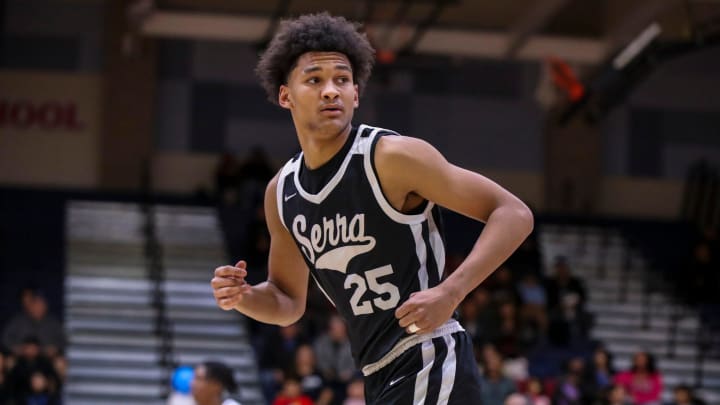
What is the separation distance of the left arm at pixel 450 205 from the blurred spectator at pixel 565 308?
41.4 feet

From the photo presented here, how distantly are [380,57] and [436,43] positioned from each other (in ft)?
9.04

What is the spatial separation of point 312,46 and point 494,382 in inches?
375

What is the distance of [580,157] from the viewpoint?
23.1 meters

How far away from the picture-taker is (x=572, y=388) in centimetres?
1388

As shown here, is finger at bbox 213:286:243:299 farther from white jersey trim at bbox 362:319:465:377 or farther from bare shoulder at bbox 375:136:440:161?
bare shoulder at bbox 375:136:440:161

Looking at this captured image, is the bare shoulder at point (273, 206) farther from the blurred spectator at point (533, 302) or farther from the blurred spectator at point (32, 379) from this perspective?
the blurred spectator at point (533, 302)

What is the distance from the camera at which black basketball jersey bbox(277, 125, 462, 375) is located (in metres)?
4.17

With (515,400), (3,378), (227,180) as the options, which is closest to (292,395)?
(515,400)

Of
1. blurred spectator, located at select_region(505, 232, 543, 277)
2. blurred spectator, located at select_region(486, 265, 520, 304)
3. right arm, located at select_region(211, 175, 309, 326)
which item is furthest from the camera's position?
blurred spectator, located at select_region(505, 232, 543, 277)

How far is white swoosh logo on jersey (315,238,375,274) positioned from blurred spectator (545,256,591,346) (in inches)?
490

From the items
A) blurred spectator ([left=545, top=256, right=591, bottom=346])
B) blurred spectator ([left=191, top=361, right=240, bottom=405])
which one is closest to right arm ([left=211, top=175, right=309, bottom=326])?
blurred spectator ([left=191, top=361, right=240, bottom=405])

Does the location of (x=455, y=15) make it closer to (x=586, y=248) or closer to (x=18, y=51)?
(x=586, y=248)

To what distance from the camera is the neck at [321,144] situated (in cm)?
429

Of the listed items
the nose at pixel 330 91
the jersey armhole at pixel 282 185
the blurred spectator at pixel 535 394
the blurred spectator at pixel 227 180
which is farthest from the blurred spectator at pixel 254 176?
the nose at pixel 330 91
